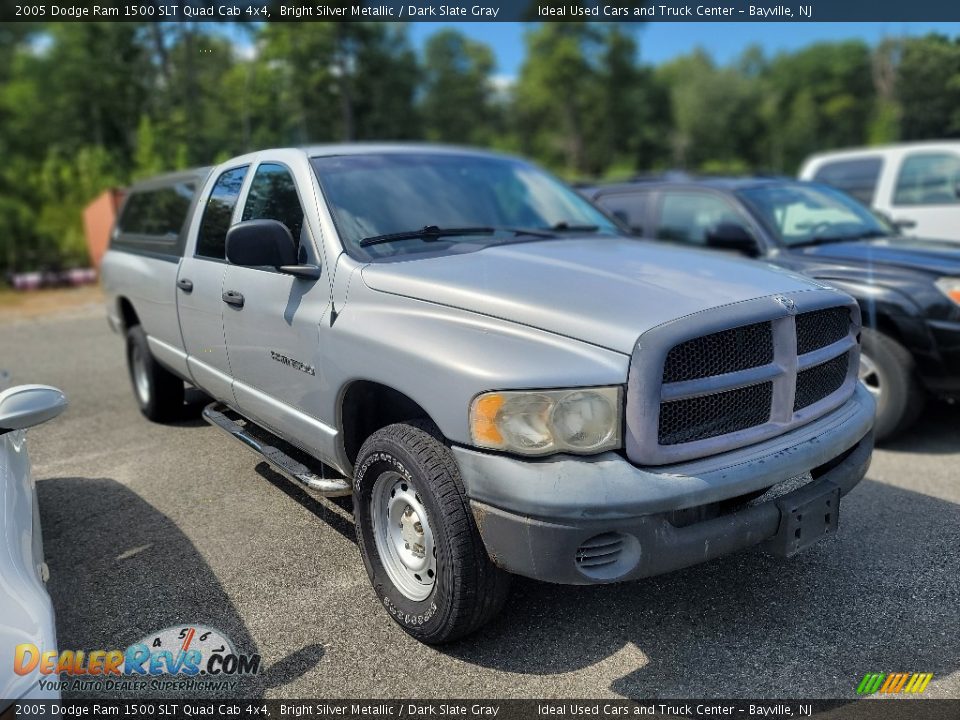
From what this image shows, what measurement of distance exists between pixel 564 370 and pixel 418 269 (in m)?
0.92

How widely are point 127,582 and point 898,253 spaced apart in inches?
200

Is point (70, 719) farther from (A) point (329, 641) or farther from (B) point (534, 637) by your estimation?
(B) point (534, 637)

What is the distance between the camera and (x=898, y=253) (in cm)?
507

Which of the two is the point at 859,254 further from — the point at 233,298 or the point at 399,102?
the point at 399,102

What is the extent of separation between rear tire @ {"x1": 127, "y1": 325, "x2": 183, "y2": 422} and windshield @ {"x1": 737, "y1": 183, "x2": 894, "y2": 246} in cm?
462

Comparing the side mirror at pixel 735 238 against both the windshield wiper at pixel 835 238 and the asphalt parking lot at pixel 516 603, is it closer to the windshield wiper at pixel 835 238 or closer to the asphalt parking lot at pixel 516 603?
the windshield wiper at pixel 835 238

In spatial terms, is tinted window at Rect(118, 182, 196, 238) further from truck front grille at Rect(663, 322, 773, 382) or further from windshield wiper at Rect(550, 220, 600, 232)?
truck front grille at Rect(663, 322, 773, 382)

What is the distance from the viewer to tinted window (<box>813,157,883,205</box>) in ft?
31.0

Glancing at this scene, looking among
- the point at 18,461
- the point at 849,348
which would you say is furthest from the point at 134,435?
the point at 849,348

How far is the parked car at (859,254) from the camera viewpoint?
15.2 ft

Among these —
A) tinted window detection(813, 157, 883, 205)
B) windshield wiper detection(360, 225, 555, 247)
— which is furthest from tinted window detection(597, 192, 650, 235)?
tinted window detection(813, 157, 883, 205)

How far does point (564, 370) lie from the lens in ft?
7.66

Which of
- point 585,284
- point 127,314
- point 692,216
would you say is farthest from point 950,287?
point 127,314

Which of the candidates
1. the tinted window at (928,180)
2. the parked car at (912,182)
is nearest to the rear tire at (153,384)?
the parked car at (912,182)
